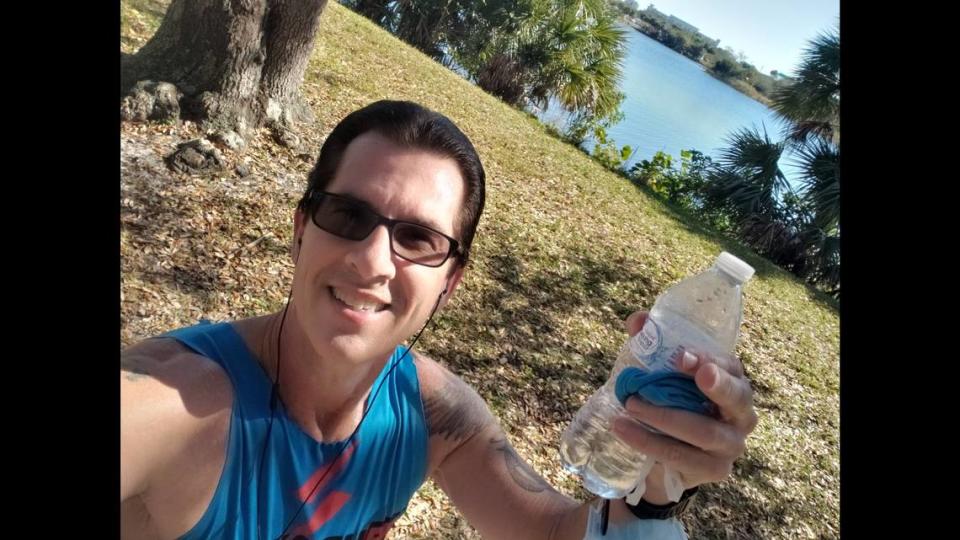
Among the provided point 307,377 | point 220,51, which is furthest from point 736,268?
point 220,51

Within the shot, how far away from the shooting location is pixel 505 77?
14.6m

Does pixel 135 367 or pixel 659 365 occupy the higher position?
pixel 659 365

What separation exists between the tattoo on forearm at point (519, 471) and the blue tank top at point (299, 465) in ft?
0.88

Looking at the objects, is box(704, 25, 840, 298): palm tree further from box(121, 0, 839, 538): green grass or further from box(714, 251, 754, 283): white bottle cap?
box(714, 251, 754, 283): white bottle cap

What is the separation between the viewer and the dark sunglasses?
1.42 meters

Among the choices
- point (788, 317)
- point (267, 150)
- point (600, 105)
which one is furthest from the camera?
point (600, 105)

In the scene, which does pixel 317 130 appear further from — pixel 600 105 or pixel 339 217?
pixel 600 105

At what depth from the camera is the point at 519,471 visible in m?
1.75

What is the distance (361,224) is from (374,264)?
0.12 metres

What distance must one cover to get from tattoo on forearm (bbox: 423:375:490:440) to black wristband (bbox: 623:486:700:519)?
60 cm

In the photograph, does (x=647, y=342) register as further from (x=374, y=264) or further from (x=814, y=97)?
(x=814, y=97)

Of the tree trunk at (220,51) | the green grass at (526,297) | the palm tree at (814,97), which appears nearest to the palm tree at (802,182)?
the palm tree at (814,97)
